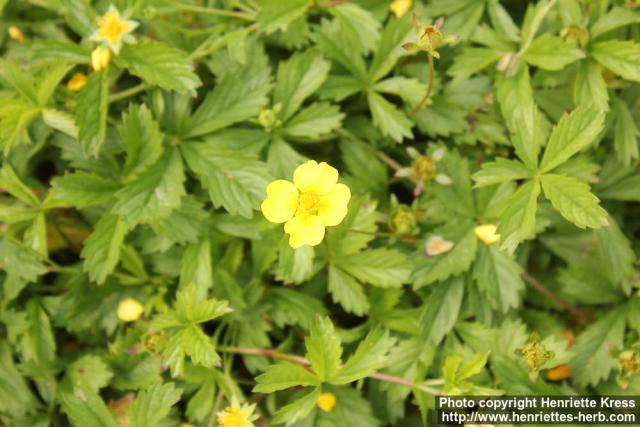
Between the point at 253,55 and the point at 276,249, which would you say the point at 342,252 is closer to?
the point at 276,249

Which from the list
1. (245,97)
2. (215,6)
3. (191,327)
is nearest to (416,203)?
(245,97)

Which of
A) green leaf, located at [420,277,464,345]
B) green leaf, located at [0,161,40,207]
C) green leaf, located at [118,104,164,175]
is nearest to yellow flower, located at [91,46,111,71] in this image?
green leaf, located at [118,104,164,175]

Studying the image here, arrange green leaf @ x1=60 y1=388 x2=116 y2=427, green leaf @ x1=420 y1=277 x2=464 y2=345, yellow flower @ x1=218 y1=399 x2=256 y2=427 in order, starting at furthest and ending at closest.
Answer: green leaf @ x1=420 y1=277 x2=464 y2=345 < green leaf @ x1=60 y1=388 x2=116 y2=427 < yellow flower @ x1=218 y1=399 x2=256 y2=427

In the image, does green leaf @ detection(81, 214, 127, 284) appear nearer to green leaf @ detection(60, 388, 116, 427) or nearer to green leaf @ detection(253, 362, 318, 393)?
green leaf @ detection(60, 388, 116, 427)

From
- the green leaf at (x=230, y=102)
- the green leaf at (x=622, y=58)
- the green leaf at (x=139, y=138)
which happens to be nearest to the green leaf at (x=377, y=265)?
the green leaf at (x=230, y=102)

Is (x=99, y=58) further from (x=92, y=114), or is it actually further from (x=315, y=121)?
(x=315, y=121)

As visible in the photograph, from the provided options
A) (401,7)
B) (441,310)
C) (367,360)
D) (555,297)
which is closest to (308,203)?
(367,360)
